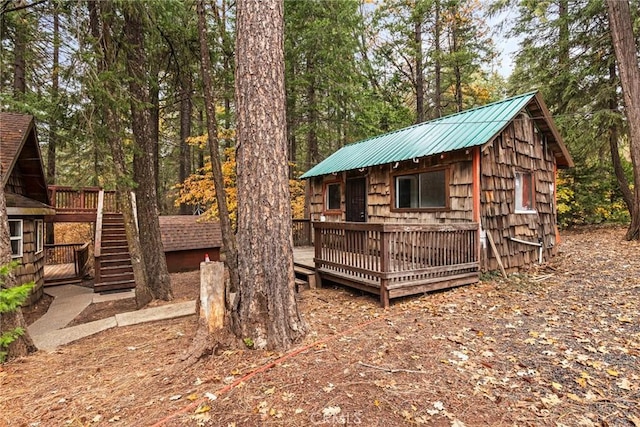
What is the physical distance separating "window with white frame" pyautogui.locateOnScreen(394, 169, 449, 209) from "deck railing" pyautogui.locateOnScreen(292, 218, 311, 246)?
15.6 feet

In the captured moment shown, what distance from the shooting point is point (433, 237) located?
5777 millimetres

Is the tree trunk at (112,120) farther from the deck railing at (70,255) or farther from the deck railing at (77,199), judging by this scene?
the deck railing at (70,255)

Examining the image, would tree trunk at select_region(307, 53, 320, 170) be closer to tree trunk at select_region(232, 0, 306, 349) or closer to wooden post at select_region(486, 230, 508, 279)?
wooden post at select_region(486, 230, 508, 279)

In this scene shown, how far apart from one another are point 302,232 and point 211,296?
891cm

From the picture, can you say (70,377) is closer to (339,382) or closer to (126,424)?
(126,424)

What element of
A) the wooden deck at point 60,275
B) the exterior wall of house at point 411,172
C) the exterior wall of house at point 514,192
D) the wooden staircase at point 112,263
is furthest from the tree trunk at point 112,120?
the exterior wall of house at point 514,192

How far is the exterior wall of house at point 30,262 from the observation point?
27.2ft

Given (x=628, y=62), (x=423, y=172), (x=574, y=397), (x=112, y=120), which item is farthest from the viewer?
(x=628, y=62)

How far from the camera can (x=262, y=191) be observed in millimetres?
3496

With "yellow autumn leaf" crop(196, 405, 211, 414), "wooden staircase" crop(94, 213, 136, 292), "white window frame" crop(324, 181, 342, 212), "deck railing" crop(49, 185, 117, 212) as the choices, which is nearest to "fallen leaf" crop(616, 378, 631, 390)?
"yellow autumn leaf" crop(196, 405, 211, 414)

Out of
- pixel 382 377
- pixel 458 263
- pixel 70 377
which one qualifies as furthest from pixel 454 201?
pixel 70 377

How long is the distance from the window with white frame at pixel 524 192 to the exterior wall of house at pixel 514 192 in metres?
0.09

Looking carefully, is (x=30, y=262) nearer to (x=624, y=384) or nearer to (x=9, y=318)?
(x=9, y=318)

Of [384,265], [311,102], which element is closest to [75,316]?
[384,265]
